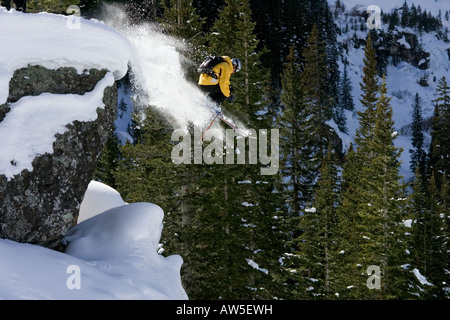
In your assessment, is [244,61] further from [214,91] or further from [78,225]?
[78,225]

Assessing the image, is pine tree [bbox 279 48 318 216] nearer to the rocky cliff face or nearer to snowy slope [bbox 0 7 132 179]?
the rocky cliff face

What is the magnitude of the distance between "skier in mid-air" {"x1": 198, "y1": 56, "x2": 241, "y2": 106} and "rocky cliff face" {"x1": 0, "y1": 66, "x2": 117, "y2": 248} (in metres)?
4.43

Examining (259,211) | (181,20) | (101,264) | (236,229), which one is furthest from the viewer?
(181,20)

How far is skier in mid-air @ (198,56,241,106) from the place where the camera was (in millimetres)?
11242

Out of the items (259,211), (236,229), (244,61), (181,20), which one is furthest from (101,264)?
(244,61)

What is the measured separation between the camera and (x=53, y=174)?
20.8 feet

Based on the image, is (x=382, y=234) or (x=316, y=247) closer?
(x=382, y=234)

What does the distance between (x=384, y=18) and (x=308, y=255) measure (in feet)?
496

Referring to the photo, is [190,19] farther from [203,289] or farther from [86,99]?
[86,99]

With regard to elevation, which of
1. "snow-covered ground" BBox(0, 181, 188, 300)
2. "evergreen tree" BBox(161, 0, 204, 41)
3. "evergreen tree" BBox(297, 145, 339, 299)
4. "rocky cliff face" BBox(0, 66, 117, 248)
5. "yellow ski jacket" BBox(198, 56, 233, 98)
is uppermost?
"evergreen tree" BBox(161, 0, 204, 41)

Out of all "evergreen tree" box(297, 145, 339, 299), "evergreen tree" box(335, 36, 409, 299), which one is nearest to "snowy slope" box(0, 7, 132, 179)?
"evergreen tree" box(297, 145, 339, 299)

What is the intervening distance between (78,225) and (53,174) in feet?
3.47

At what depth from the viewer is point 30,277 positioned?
498 cm
